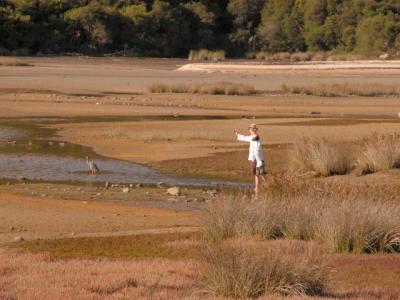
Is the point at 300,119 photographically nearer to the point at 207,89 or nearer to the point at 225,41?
the point at 207,89

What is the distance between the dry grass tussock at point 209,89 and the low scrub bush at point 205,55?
47.9 m

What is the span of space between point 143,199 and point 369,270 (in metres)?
8.71

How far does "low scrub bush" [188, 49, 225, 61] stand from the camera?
10700cm

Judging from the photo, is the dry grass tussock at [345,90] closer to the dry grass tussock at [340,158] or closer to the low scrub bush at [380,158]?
the dry grass tussock at [340,158]

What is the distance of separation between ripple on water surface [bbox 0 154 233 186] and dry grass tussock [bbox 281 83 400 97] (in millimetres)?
29569

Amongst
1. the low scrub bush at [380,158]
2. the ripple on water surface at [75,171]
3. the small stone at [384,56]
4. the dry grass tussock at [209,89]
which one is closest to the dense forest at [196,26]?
the small stone at [384,56]

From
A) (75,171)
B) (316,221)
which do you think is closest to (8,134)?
(75,171)

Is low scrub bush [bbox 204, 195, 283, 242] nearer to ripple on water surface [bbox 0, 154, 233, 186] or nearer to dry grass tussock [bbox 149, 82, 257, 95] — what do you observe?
ripple on water surface [bbox 0, 154, 233, 186]

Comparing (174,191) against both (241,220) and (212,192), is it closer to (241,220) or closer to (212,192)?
(212,192)

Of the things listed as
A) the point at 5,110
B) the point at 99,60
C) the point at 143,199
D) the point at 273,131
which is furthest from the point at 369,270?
the point at 99,60

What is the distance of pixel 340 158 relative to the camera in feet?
87.5

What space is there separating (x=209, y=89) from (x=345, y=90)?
7.34m

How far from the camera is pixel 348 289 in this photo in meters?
13.0

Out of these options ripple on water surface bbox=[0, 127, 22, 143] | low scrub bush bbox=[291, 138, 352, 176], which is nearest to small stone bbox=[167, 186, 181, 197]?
low scrub bush bbox=[291, 138, 352, 176]
